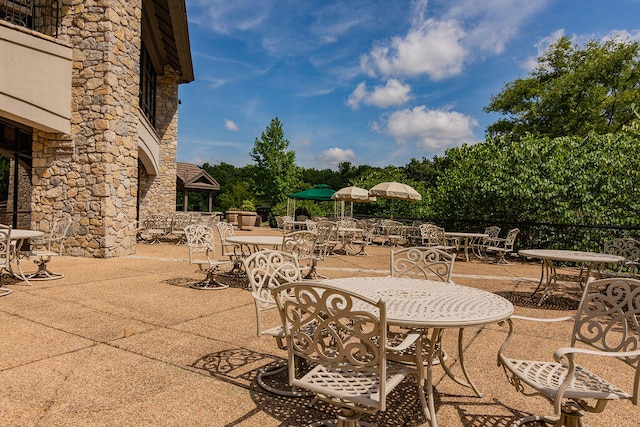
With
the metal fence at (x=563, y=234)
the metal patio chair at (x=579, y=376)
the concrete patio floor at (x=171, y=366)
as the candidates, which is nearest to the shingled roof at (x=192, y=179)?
the metal fence at (x=563, y=234)

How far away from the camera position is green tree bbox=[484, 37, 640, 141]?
65.7 ft

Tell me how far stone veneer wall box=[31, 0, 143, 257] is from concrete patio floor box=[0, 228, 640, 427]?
3.49 metres

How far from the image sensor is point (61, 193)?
29.2ft

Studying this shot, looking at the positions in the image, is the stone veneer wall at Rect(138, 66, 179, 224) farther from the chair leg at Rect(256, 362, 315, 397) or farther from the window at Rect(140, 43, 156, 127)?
the chair leg at Rect(256, 362, 315, 397)

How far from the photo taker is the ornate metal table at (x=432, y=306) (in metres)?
1.89

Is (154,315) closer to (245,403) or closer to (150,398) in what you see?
(150,398)

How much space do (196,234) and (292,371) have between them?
4860 mm

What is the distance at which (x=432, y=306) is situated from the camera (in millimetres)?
2195

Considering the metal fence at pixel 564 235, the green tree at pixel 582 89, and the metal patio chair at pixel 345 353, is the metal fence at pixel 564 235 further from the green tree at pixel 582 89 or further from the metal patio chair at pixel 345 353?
the green tree at pixel 582 89

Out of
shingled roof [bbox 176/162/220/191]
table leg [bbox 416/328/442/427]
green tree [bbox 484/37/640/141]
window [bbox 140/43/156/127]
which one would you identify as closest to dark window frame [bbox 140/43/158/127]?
window [bbox 140/43/156/127]

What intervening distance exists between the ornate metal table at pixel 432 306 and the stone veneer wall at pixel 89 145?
778 cm

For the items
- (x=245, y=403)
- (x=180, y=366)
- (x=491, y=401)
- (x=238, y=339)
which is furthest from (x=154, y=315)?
(x=491, y=401)

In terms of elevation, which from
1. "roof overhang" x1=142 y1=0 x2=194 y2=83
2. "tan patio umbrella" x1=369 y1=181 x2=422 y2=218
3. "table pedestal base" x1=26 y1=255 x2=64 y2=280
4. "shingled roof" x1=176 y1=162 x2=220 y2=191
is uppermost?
"roof overhang" x1=142 y1=0 x2=194 y2=83

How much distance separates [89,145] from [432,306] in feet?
29.5
